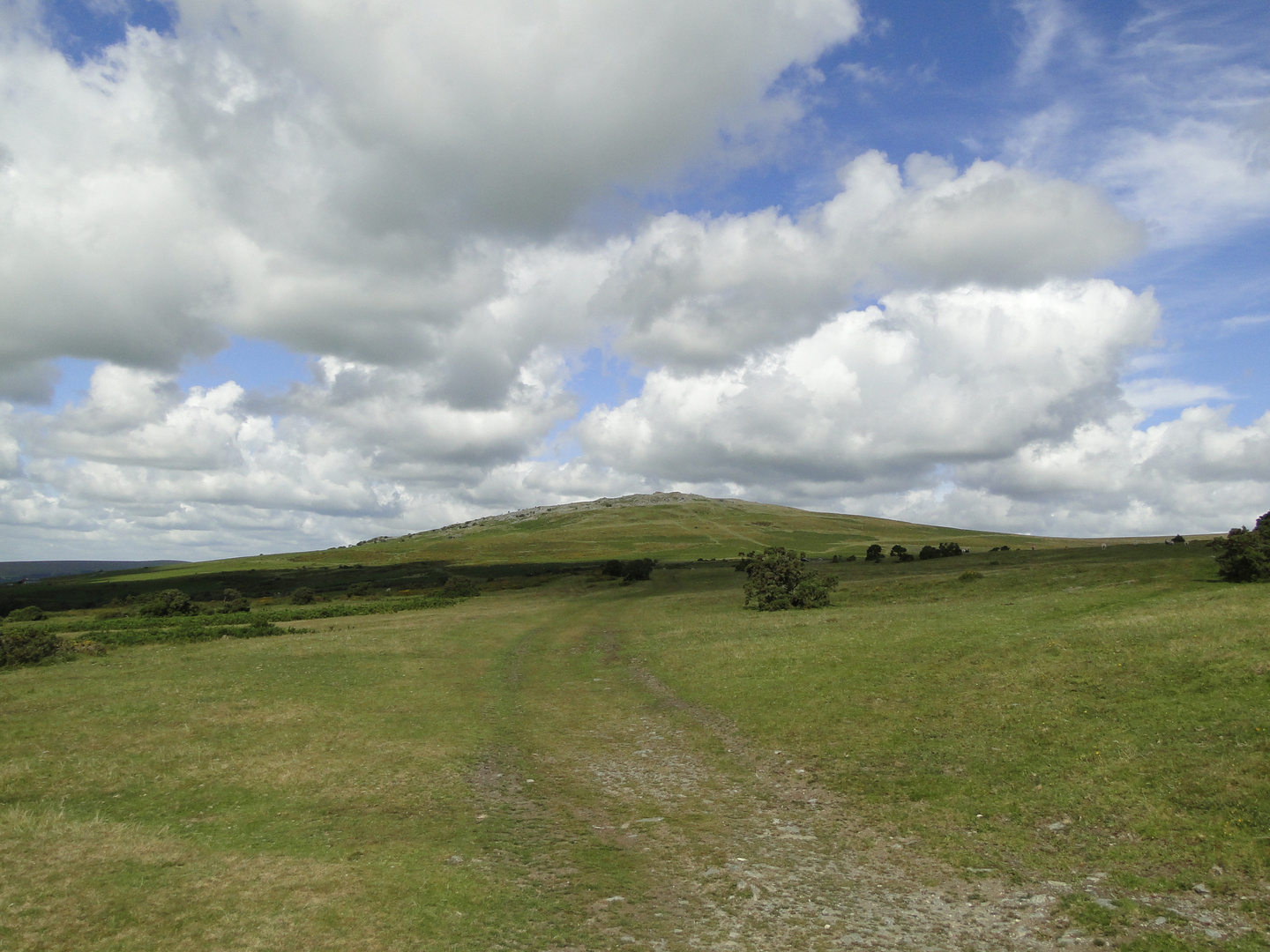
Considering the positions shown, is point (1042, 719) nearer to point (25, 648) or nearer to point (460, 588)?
point (25, 648)

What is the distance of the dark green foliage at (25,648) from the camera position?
37.6 m

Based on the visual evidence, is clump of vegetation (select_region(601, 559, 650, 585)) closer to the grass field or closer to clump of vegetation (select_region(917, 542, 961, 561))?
clump of vegetation (select_region(917, 542, 961, 561))

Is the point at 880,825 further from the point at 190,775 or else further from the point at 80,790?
the point at 80,790

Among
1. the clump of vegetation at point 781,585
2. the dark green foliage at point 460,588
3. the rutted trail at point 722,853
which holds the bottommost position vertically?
the rutted trail at point 722,853

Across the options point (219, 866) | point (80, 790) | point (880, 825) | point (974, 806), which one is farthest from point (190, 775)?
point (974, 806)

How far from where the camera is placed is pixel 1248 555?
40094 mm

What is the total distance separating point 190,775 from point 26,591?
523 ft

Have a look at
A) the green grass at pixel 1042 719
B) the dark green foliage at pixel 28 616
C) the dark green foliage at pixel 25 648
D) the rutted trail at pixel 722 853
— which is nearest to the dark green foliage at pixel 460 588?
the dark green foliage at pixel 28 616

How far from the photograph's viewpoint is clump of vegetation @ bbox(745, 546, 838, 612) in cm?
5419

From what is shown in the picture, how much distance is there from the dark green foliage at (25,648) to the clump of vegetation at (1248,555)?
67.0 metres

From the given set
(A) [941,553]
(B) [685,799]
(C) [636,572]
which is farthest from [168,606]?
(A) [941,553]

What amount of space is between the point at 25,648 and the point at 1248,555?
67.6m

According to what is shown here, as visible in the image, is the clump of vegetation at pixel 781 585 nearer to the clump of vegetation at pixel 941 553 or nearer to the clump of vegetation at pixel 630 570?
the clump of vegetation at pixel 630 570

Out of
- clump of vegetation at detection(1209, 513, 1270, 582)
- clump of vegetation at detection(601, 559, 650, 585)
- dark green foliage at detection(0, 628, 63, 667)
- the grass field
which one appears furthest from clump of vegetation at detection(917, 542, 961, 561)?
dark green foliage at detection(0, 628, 63, 667)
